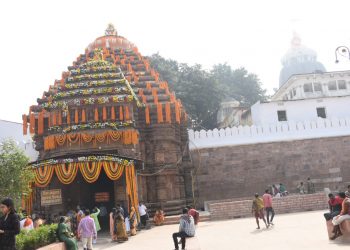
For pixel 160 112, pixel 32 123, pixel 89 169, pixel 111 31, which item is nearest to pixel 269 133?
pixel 160 112

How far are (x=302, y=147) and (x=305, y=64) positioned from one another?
27.2m

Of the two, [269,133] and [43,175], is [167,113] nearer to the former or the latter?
[43,175]

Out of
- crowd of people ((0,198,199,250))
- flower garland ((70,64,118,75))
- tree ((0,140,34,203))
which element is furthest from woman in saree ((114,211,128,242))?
flower garland ((70,64,118,75))

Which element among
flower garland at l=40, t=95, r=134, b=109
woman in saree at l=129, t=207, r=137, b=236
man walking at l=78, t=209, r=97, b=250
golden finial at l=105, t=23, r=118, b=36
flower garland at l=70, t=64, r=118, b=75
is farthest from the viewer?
golden finial at l=105, t=23, r=118, b=36

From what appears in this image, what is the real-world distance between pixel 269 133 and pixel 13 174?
46.0 feet

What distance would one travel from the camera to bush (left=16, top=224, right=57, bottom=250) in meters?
7.92

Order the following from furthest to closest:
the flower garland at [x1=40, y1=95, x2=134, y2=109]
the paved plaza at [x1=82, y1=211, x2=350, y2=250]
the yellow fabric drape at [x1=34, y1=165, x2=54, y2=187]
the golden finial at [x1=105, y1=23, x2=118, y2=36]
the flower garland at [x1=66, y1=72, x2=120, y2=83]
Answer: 1. the golden finial at [x1=105, y1=23, x2=118, y2=36]
2. the flower garland at [x1=66, y1=72, x2=120, y2=83]
3. the flower garland at [x1=40, y1=95, x2=134, y2=109]
4. the yellow fabric drape at [x1=34, y1=165, x2=54, y2=187]
5. the paved plaza at [x1=82, y1=211, x2=350, y2=250]

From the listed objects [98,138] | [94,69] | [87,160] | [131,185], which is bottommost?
[131,185]

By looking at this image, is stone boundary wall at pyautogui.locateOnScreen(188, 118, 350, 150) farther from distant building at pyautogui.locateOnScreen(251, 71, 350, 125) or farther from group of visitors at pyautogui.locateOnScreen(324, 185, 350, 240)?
group of visitors at pyautogui.locateOnScreen(324, 185, 350, 240)

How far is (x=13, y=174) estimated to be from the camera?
35.5 feet

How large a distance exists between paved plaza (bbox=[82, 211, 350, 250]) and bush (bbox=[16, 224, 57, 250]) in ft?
6.42

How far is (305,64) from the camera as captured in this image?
4531 cm

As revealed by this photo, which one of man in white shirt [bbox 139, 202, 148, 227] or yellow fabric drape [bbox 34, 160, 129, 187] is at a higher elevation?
yellow fabric drape [bbox 34, 160, 129, 187]

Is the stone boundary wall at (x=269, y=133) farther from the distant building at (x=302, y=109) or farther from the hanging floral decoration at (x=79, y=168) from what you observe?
the hanging floral decoration at (x=79, y=168)
